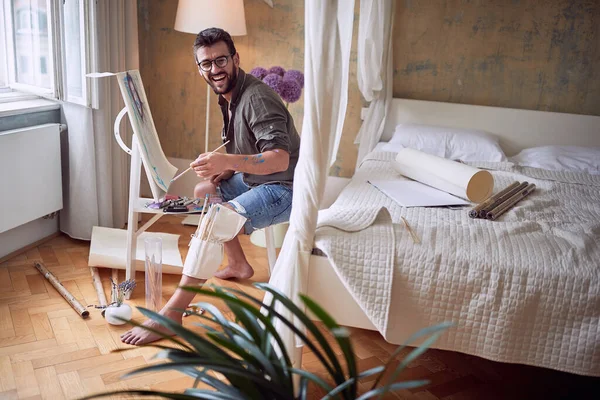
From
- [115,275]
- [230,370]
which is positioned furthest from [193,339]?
[115,275]

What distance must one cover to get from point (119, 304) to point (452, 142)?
2106 mm

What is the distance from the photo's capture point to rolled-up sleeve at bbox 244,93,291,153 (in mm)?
2330

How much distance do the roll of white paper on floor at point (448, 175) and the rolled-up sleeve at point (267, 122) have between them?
A: 0.68 m

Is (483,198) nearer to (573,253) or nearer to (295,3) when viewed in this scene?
(573,253)

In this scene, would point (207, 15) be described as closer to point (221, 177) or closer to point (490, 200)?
point (221, 177)

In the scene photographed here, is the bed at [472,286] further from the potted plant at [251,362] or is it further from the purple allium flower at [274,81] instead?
the purple allium flower at [274,81]

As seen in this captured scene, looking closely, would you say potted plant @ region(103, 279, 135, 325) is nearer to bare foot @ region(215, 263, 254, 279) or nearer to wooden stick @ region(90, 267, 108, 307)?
wooden stick @ region(90, 267, 108, 307)

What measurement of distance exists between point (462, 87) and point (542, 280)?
7.32 feet

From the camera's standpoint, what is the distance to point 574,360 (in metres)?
1.79

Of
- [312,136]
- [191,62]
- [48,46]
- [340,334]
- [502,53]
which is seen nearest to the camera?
[340,334]

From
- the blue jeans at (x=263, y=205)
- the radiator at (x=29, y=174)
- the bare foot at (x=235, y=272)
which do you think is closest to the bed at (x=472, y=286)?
the blue jeans at (x=263, y=205)

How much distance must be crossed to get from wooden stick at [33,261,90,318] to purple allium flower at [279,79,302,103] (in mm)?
1449

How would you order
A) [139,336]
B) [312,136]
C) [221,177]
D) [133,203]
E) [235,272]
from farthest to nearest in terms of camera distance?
[235,272] < [221,177] < [133,203] < [139,336] < [312,136]

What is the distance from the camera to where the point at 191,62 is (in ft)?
12.7
